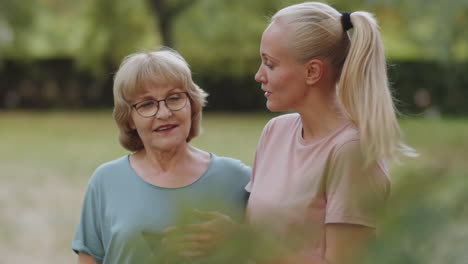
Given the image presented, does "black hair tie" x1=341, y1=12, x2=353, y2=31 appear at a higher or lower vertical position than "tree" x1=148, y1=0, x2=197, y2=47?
higher

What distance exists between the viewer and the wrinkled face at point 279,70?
1.87m

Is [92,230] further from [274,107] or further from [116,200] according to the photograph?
[274,107]

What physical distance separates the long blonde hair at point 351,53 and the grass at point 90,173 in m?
0.21

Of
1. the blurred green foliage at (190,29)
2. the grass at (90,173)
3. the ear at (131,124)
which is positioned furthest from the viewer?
the blurred green foliage at (190,29)

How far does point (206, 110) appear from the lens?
2833 cm

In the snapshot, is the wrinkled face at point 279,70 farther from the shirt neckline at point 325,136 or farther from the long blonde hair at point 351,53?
the shirt neckline at point 325,136

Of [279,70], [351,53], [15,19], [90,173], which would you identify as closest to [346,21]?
[351,53]

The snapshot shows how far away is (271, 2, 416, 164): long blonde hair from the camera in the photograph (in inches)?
69.9

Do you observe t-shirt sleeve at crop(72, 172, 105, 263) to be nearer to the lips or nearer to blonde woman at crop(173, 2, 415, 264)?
the lips

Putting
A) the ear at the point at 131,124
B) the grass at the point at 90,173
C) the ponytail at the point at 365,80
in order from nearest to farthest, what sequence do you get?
the grass at the point at 90,173 → the ponytail at the point at 365,80 → the ear at the point at 131,124

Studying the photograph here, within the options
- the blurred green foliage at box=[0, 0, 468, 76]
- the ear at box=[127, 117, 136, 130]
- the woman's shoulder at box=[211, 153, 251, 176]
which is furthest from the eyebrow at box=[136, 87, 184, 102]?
the blurred green foliage at box=[0, 0, 468, 76]

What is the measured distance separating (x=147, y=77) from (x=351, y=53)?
0.68m

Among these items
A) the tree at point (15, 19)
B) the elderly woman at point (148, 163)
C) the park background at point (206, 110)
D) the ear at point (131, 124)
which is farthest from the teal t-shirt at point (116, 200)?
the tree at point (15, 19)

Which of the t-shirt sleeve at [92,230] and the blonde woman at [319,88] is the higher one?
the blonde woman at [319,88]
